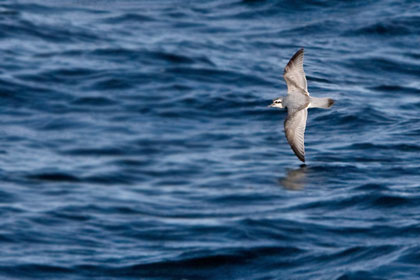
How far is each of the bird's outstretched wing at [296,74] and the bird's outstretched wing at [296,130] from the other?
287 mm

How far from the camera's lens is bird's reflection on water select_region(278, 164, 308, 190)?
676 inches

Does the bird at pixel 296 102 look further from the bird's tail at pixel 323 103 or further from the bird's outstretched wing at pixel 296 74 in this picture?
the bird's tail at pixel 323 103

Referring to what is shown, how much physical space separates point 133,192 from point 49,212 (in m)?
1.88

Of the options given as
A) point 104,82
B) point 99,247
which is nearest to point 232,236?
point 99,247

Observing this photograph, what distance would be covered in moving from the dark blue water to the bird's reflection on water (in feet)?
0.20

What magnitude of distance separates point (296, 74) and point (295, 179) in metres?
7.24

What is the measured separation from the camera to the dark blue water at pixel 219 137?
49.4 ft

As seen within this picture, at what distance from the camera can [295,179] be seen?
18344 mm

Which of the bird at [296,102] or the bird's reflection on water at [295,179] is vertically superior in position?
the bird at [296,102]

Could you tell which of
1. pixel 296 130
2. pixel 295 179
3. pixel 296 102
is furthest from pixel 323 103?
pixel 295 179

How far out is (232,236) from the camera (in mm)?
15664

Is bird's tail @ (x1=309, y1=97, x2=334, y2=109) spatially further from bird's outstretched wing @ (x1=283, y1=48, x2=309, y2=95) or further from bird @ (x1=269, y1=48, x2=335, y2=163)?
bird's outstretched wing @ (x1=283, y1=48, x2=309, y2=95)

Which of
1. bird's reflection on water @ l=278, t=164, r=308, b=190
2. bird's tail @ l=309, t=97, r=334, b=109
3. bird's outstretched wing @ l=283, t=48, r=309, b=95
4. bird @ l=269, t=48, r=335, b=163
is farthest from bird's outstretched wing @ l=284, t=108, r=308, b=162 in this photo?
bird's reflection on water @ l=278, t=164, r=308, b=190

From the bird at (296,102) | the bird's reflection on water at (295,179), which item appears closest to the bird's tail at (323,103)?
the bird at (296,102)
